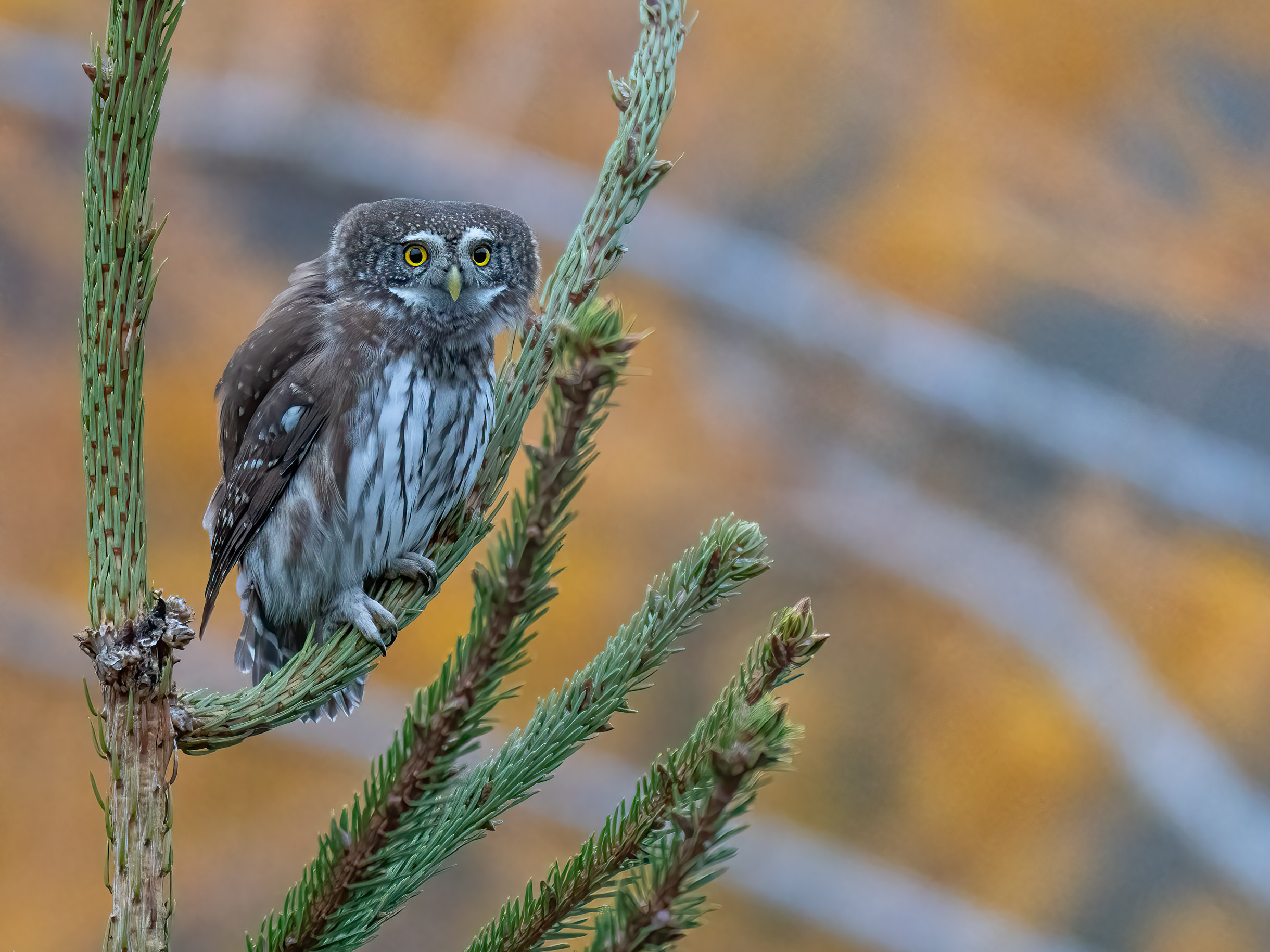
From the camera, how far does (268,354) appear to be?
167 centimetres

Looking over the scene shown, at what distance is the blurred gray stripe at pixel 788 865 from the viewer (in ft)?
11.6

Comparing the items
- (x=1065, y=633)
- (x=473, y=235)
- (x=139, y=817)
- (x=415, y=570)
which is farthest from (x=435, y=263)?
(x=1065, y=633)

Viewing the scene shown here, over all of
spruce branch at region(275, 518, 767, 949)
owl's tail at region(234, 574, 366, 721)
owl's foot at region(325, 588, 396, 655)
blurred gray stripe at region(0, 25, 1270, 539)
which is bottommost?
spruce branch at region(275, 518, 767, 949)

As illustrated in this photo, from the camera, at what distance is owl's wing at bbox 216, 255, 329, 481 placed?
1.67 m

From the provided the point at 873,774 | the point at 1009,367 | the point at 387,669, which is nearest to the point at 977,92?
the point at 1009,367

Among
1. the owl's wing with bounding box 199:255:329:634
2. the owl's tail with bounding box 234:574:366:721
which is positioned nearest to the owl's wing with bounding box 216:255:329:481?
the owl's wing with bounding box 199:255:329:634

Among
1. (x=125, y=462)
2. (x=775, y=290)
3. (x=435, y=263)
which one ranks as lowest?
(x=125, y=462)

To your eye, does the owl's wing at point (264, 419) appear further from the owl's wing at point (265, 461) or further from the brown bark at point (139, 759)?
the brown bark at point (139, 759)

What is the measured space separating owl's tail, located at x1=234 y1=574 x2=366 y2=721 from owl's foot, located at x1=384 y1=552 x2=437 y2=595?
31 centimetres

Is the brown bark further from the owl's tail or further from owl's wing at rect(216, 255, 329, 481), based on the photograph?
the owl's tail

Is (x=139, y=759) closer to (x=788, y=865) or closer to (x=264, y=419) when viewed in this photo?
(x=264, y=419)

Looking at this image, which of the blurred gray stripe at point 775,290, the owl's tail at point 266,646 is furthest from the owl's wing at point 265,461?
the blurred gray stripe at point 775,290

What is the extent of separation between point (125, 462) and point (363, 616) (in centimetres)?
48

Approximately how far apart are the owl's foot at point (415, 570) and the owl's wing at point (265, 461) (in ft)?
0.73
